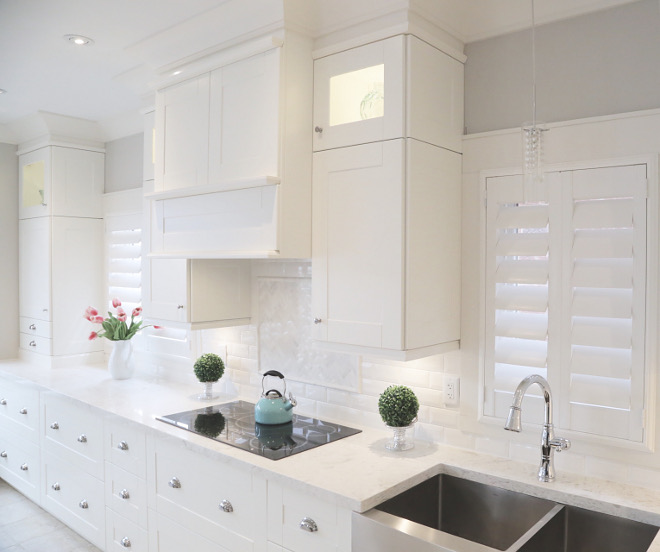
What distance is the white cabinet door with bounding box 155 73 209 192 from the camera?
270 cm

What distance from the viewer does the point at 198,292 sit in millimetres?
3037

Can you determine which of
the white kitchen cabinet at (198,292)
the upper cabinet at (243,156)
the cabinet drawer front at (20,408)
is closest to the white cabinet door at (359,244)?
the upper cabinet at (243,156)

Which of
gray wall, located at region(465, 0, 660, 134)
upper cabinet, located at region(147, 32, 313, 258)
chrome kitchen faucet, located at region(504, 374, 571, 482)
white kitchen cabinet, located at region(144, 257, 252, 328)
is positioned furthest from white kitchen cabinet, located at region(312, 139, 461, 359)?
white kitchen cabinet, located at region(144, 257, 252, 328)

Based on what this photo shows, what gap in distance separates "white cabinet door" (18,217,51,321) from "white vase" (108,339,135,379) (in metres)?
0.75

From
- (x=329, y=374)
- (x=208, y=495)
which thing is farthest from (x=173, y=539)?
(x=329, y=374)

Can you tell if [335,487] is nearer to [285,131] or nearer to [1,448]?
[285,131]

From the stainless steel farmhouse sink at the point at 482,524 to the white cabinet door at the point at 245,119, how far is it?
4.49 feet

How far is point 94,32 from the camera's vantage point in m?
2.71

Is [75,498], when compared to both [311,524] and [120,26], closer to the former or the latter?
[311,524]

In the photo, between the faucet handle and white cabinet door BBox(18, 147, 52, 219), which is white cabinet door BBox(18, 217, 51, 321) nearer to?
white cabinet door BBox(18, 147, 52, 219)

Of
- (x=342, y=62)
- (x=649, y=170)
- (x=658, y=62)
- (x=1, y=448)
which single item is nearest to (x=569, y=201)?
(x=649, y=170)

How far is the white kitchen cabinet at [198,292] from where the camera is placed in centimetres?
302

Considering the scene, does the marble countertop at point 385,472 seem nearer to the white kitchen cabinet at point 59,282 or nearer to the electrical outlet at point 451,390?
the electrical outlet at point 451,390

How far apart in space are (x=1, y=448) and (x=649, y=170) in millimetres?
4371
